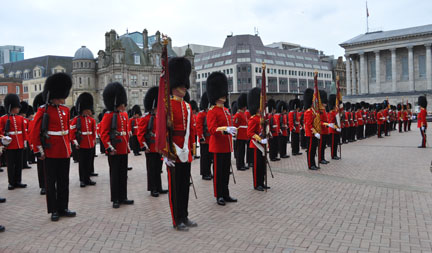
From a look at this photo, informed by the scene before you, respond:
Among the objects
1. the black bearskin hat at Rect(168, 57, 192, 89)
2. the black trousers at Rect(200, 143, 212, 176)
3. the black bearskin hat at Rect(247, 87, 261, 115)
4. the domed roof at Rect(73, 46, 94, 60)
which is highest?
the domed roof at Rect(73, 46, 94, 60)

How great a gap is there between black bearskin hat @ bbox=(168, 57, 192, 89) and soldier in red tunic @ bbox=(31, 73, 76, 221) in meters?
2.33

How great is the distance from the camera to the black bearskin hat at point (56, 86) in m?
7.23

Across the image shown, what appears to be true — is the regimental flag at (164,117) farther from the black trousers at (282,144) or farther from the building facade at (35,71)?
the building facade at (35,71)

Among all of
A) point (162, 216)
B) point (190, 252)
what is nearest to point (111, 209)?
point (162, 216)

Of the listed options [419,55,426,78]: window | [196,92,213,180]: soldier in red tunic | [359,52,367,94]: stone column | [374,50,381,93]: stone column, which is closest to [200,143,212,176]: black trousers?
[196,92,213,180]: soldier in red tunic

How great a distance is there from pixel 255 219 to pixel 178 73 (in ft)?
9.68

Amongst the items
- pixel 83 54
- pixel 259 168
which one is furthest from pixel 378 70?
pixel 259 168

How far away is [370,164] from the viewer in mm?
12648

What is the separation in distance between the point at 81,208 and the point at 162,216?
77.1 inches

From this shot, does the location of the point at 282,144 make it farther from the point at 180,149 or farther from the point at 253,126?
the point at 180,149

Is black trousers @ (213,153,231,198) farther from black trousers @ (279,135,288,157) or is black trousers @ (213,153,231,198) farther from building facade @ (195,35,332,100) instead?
building facade @ (195,35,332,100)

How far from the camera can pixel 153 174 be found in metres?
8.96

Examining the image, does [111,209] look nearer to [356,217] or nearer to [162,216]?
[162,216]

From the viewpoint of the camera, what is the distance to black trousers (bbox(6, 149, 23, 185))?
10.2m
